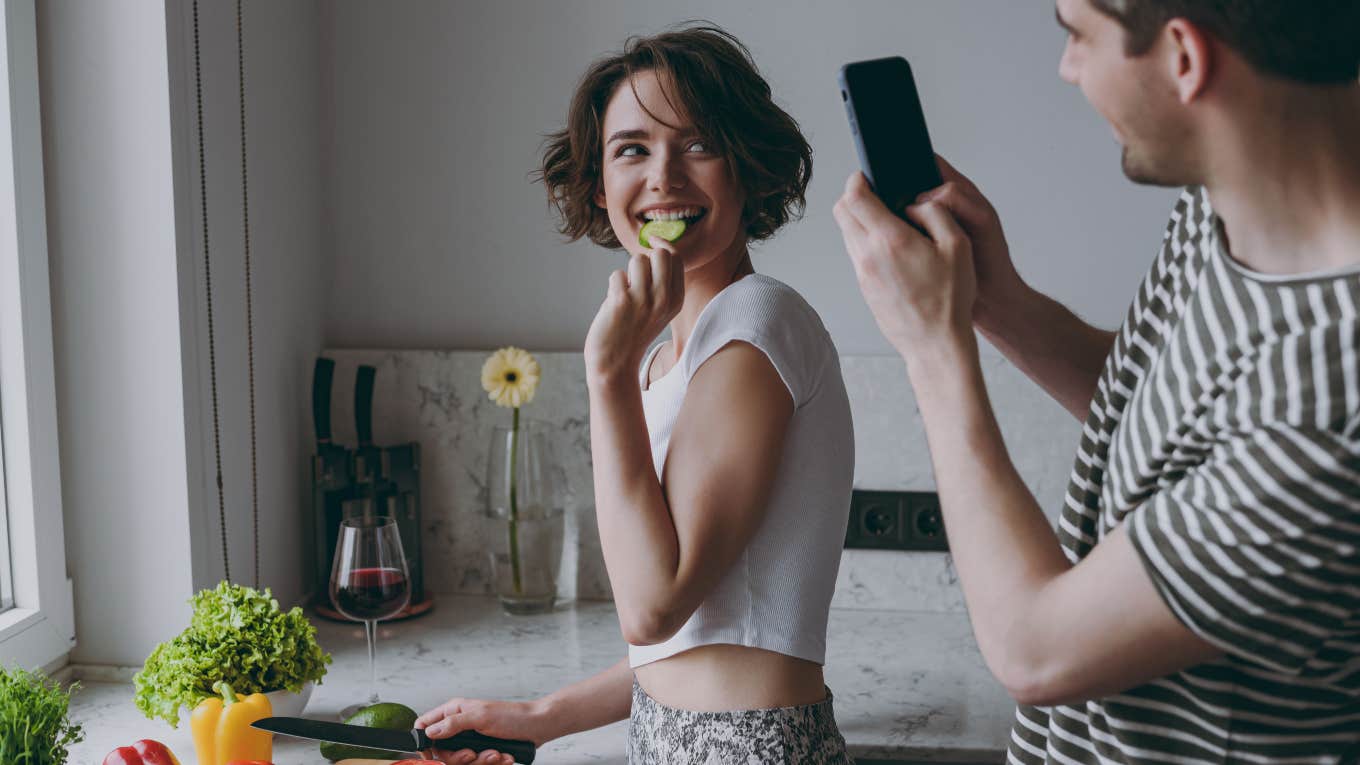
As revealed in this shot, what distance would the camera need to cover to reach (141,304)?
1.65 metres

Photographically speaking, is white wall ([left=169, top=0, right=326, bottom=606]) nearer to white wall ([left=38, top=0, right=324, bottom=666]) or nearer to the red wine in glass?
white wall ([left=38, top=0, right=324, bottom=666])

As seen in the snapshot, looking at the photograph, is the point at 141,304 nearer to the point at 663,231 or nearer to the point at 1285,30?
the point at 663,231

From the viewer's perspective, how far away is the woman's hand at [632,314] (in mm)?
1072

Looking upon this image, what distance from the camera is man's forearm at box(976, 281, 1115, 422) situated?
3.29 feet

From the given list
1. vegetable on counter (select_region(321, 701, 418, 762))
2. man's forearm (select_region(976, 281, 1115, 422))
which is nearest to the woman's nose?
man's forearm (select_region(976, 281, 1115, 422))

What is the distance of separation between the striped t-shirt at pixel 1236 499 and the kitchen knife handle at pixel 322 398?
4.84 ft

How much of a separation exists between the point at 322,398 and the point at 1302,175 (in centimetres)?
167

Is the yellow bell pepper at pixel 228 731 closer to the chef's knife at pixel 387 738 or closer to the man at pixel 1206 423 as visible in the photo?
the chef's knife at pixel 387 738

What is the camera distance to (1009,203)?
2002 mm

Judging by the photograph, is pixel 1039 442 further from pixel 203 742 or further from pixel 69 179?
pixel 69 179

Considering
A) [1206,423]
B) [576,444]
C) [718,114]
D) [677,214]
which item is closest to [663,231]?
[677,214]

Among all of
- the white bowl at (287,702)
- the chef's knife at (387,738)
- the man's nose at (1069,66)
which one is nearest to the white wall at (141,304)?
the white bowl at (287,702)

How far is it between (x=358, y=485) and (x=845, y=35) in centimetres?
112

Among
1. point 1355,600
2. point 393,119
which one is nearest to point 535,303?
point 393,119
